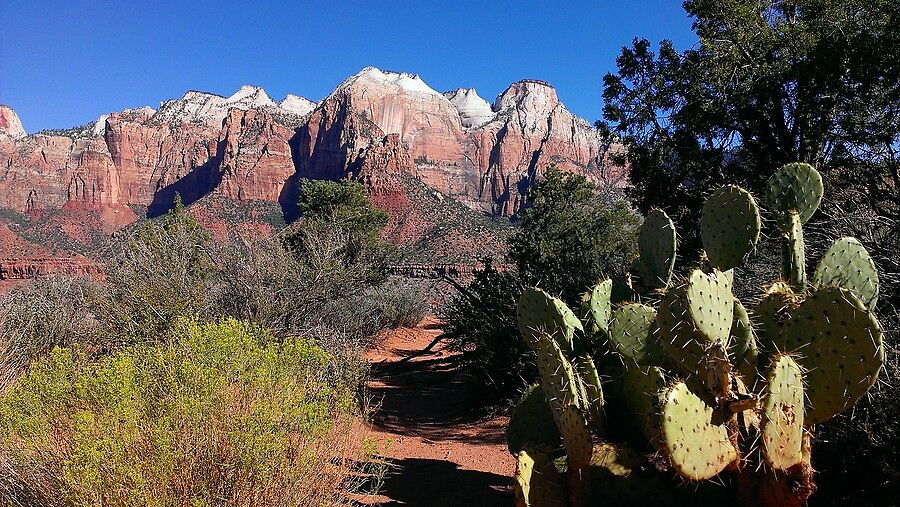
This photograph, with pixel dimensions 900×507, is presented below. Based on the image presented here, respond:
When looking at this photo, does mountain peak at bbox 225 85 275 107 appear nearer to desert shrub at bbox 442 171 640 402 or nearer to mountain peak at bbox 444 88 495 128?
mountain peak at bbox 444 88 495 128

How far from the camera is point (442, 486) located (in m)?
5.56

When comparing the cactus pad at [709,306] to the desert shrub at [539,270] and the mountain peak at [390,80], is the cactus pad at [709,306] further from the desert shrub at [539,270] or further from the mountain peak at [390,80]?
the mountain peak at [390,80]

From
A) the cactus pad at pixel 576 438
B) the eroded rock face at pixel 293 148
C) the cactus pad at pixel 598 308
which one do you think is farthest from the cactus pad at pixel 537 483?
the eroded rock face at pixel 293 148

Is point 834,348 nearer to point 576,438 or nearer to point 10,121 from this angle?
point 576,438

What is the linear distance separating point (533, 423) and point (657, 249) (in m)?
1.60

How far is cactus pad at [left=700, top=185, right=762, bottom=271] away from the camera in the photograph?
12.5 ft

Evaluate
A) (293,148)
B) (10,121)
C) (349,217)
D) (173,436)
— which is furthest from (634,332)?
(10,121)

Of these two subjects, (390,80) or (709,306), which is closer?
(709,306)

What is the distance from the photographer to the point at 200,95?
140m

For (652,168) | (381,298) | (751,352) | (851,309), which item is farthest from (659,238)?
(381,298)

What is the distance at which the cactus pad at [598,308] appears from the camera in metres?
4.34

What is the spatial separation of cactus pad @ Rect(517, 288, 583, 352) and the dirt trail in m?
1.99

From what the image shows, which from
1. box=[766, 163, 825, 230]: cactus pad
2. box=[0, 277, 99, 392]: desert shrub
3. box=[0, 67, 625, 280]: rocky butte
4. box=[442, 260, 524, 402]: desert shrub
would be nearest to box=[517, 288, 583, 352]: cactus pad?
box=[766, 163, 825, 230]: cactus pad

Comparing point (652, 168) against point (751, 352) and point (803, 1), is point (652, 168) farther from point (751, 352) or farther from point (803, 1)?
point (751, 352)
